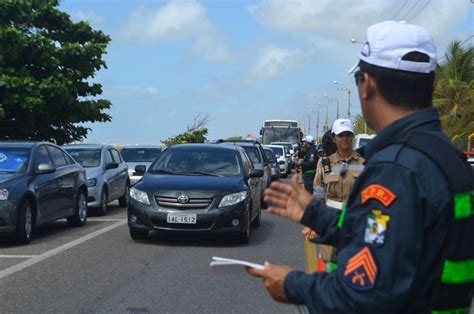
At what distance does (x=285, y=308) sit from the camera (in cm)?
645

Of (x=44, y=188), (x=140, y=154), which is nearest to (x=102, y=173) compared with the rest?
(x=44, y=188)

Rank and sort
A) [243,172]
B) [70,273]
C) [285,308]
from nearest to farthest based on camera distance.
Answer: [285,308], [70,273], [243,172]

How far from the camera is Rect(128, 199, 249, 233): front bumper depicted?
32.9ft

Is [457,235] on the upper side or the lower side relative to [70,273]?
upper

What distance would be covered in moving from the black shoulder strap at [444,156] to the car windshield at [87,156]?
14.3 m

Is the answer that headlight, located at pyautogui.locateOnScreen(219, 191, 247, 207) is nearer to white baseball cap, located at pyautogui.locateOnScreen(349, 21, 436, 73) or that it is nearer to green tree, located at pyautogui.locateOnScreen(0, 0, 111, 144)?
white baseball cap, located at pyautogui.locateOnScreen(349, 21, 436, 73)

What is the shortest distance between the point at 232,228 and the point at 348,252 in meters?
8.24

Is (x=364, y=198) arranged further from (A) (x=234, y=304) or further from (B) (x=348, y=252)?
(A) (x=234, y=304)

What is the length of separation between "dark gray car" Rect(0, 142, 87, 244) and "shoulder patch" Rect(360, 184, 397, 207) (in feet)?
27.8

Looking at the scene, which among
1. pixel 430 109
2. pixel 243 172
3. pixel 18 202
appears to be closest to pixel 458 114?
pixel 243 172

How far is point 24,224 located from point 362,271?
8.89m

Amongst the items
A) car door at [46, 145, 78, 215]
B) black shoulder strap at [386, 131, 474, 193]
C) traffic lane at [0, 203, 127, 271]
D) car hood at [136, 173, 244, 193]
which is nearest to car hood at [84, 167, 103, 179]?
traffic lane at [0, 203, 127, 271]

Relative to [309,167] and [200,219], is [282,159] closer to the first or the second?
[309,167]

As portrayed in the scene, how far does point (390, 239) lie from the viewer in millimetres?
1822
